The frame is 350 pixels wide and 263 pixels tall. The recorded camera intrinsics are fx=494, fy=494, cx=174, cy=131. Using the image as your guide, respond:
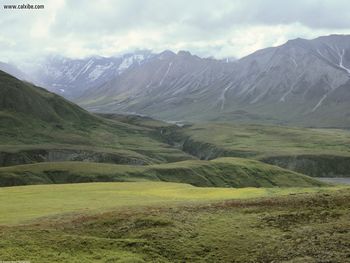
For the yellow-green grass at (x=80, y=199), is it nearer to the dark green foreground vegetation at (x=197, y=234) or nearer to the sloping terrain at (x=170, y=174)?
the dark green foreground vegetation at (x=197, y=234)

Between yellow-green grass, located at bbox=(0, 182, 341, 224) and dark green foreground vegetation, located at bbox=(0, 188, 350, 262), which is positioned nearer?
dark green foreground vegetation, located at bbox=(0, 188, 350, 262)

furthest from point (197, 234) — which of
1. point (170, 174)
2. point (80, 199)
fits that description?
point (170, 174)

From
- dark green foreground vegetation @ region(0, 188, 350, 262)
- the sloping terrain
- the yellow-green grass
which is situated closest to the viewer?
dark green foreground vegetation @ region(0, 188, 350, 262)

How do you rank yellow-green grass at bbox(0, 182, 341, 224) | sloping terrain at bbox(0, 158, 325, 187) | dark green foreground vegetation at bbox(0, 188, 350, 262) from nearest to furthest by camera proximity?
dark green foreground vegetation at bbox(0, 188, 350, 262)
yellow-green grass at bbox(0, 182, 341, 224)
sloping terrain at bbox(0, 158, 325, 187)

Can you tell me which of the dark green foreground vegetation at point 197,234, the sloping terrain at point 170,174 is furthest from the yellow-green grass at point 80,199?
the sloping terrain at point 170,174

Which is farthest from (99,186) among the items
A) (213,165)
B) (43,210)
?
(213,165)

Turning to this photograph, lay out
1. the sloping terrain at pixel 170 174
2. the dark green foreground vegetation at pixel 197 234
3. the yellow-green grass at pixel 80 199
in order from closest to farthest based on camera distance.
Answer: the dark green foreground vegetation at pixel 197 234 < the yellow-green grass at pixel 80 199 < the sloping terrain at pixel 170 174

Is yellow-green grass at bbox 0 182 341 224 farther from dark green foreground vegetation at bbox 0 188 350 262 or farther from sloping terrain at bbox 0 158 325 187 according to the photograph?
sloping terrain at bbox 0 158 325 187

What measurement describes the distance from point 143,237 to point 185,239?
3.52 metres

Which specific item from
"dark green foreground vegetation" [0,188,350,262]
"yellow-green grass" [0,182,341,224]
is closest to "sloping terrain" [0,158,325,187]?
"yellow-green grass" [0,182,341,224]

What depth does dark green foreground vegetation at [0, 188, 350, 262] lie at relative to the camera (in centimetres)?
3541

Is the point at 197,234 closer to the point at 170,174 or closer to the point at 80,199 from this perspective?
the point at 80,199

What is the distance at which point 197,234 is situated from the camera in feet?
132

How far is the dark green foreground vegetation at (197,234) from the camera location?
3541cm
